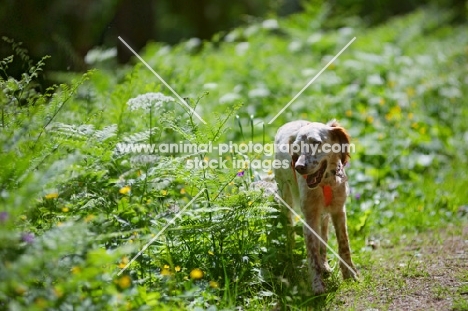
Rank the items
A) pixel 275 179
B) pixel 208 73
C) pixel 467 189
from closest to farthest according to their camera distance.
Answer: pixel 275 179
pixel 467 189
pixel 208 73

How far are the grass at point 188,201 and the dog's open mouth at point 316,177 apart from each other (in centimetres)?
33

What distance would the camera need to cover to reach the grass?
133 inches

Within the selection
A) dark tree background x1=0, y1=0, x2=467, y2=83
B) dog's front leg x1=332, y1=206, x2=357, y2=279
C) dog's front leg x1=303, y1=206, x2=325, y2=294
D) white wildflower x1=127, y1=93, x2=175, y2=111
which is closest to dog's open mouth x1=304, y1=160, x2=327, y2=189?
dog's front leg x1=303, y1=206, x2=325, y2=294

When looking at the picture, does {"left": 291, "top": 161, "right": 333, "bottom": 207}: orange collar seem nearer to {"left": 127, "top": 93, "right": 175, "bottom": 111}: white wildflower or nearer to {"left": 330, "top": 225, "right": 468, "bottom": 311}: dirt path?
{"left": 330, "top": 225, "right": 468, "bottom": 311}: dirt path

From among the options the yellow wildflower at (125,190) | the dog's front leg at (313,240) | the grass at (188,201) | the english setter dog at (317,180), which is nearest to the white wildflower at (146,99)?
the grass at (188,201)

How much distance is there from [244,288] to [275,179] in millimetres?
1034

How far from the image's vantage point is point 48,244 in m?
3.13

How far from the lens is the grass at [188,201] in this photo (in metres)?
3.38

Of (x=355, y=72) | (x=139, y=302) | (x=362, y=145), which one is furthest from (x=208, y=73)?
(x=139, y=302)

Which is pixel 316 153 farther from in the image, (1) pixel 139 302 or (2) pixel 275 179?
(1) pixel 139 302

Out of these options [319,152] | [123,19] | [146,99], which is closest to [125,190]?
[146,99]

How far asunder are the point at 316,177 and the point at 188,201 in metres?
1.18

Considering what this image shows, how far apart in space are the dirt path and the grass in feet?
0.06

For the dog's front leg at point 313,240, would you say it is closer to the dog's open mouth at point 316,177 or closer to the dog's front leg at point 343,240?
the dog's front leg at point 343,240
